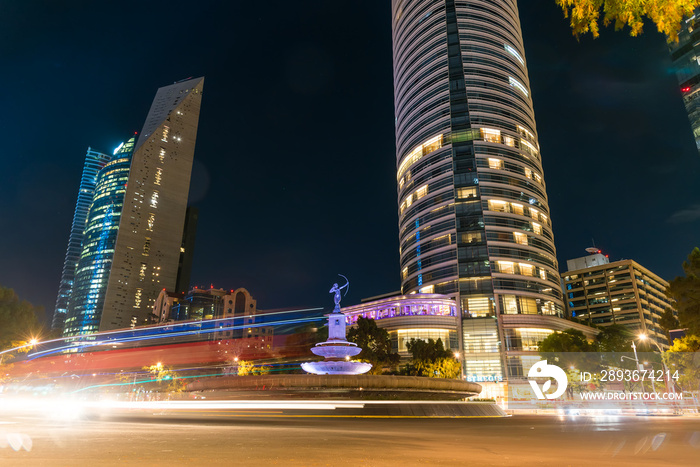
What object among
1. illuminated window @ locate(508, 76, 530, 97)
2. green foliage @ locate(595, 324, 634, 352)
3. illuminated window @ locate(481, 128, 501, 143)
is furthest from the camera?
illuminated window @ locate(508, 76, 530, 97)

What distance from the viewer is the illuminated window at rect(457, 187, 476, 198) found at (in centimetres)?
8945

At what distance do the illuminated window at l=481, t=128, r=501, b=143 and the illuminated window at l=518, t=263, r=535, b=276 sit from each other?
95.7 ft

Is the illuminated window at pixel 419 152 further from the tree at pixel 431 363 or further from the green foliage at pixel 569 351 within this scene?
the tree at pixel 431 363

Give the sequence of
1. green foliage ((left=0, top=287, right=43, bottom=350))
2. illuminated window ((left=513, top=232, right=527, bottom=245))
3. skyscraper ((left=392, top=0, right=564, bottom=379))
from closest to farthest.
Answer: green foliage ((left=0, top=287, right=43, bottom=350))
skyscraper ((left=392, top=0, right=564, bottom=379))
illuminated window ((left=513, top=232, right=527, bottom=245))

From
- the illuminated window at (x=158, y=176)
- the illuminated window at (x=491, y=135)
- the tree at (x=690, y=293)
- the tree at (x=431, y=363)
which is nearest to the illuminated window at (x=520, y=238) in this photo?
the illuminated window at (x=491, y=135)

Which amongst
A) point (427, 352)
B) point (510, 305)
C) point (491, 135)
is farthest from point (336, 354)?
point (491, 135)

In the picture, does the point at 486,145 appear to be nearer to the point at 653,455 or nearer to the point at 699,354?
the point at 699,354

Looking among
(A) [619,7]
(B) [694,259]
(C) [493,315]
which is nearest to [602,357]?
(C) [493,315]

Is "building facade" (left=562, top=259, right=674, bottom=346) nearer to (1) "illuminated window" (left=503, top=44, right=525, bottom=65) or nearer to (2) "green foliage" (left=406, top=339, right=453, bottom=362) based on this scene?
(1) "illuminated window" (left=503, top=44, right=525, bottom=65)

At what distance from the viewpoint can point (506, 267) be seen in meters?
84.4

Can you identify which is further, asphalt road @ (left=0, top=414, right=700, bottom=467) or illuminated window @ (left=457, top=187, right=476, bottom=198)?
illuminated window @ (left=457, top=187, right=476, bottom=198)

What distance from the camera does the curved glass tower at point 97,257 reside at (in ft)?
561

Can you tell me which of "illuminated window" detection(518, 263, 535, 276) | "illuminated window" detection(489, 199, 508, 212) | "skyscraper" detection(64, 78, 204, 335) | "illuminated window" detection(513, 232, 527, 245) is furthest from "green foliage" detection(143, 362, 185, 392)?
"skyscraper" detection(64, 78, 204, 335)

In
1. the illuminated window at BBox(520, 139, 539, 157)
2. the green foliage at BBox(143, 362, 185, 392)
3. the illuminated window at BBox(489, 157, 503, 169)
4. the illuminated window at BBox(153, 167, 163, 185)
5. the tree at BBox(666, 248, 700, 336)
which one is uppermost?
the illuminated window at BBox(153, 167, 163, 185)
